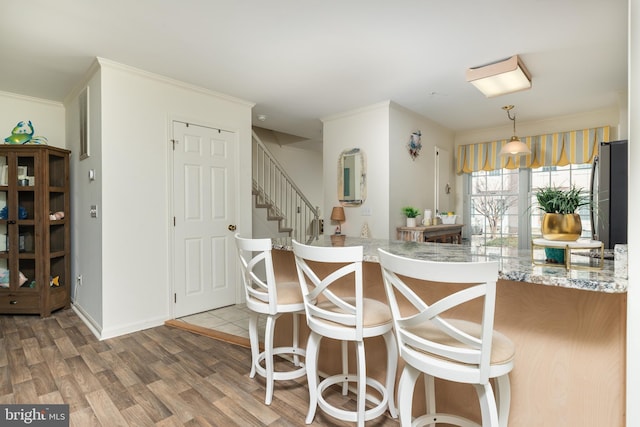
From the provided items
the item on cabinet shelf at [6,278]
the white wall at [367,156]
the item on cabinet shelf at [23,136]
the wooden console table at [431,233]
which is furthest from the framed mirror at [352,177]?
the item on cabinet shelf at [6,278]

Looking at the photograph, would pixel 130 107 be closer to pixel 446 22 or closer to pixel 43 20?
pixel 43 20

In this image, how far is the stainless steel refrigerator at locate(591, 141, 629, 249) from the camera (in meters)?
1.96

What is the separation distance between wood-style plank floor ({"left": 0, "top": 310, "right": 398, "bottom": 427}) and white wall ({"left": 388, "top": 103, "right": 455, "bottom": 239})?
255 centimetres

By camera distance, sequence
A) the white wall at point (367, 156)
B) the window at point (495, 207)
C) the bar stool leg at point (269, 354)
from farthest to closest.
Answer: the window at point (495, 207) → the white wall at point (367, 156) → the bar stool leg at point (269, 354)

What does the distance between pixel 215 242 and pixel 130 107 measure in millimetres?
1609

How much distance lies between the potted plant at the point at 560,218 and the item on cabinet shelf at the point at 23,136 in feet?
15.2

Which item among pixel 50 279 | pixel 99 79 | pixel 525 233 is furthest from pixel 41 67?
pixel 525 233

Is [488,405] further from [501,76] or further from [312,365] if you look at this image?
[501,76]

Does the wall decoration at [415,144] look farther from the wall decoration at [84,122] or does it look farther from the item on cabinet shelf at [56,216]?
the item on cabinet shelf at [56,216]

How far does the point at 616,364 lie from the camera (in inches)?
47.3

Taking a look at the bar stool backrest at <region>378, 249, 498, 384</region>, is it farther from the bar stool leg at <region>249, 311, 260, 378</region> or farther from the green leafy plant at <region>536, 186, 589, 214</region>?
the bar stool leg at <region>249, 311, 260, 378</region>

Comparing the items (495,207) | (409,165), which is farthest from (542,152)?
(409,165)

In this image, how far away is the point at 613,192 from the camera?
2006mm

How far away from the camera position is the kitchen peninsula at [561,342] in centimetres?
119
